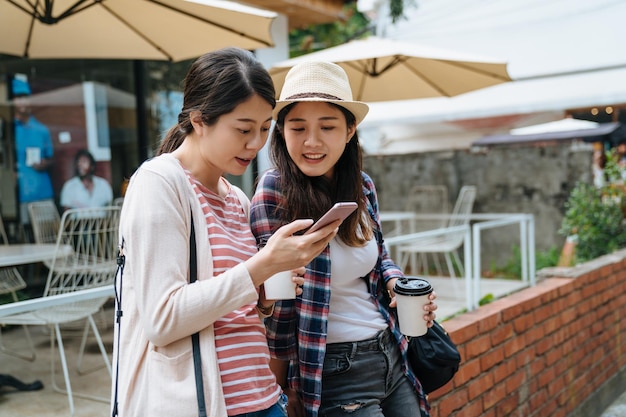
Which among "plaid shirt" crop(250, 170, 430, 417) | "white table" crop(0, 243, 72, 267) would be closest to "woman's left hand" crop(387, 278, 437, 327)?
"plaid shirt" crop(250, 170, 430, 417)

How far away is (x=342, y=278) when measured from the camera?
1.79 metres

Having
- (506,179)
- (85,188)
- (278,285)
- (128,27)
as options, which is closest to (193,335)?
(278,285)

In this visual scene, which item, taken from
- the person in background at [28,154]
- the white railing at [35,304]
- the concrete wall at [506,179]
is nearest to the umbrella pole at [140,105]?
the person in background at [28,154]

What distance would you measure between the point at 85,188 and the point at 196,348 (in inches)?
209

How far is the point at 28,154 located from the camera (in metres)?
5.95

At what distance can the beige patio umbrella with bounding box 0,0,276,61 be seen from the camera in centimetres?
374

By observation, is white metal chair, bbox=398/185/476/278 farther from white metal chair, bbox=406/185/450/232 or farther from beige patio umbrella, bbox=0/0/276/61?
beige patio umbrella, bbox=0/0/276/61

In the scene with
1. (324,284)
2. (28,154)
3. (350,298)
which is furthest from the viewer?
(28,154)

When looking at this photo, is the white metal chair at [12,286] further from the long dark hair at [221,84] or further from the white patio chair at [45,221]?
the long dark hair at [221,84]

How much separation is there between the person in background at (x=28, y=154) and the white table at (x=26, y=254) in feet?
5.62

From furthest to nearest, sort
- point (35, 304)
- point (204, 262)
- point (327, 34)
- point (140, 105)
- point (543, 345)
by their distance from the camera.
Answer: point (327, 34) → point (140, 105) → point (543, 345) → point (35, 304) → point (204, 262)

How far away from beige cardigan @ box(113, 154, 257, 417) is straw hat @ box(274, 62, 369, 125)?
22.0 inches

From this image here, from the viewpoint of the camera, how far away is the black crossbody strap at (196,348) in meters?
1.24

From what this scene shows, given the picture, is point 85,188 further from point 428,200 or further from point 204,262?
point 204,262
